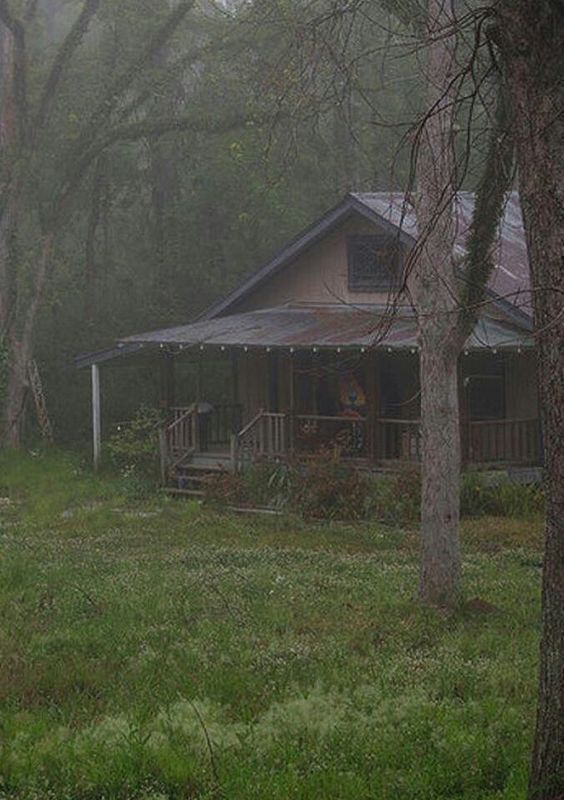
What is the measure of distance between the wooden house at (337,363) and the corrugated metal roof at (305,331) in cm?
5

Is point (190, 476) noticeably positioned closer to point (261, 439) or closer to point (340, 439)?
point (261, 439)

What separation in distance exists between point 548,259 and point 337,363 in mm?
17787

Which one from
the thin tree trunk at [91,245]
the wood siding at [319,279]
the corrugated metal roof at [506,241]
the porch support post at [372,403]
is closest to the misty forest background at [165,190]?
the thin tree trunk at [91,245]

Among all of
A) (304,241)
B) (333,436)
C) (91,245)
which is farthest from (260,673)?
(91,245)

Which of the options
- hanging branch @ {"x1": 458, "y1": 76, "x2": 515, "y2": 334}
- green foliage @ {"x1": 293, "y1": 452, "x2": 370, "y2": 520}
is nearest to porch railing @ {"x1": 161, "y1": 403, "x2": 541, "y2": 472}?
green foliage @ {"x1": 293, "y1": 452, "x2": 370, "y2": 520}

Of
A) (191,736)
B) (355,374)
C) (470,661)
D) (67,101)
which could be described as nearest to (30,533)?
(355,374)

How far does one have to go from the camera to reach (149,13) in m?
38.7

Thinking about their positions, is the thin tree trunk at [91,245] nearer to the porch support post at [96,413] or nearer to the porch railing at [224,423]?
the porch railing at [224,423]

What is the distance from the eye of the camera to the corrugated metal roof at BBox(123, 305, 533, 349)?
22812 mm

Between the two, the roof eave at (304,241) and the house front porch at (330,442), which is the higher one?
the roof eave at (304,241)

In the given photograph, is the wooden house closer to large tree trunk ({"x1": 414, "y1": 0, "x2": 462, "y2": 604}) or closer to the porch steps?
the porch steps

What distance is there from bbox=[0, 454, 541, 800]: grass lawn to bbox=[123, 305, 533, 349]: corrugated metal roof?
4814 millimetres

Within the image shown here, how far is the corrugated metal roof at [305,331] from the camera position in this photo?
22.8 m

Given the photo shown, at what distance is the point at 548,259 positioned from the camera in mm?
6355
